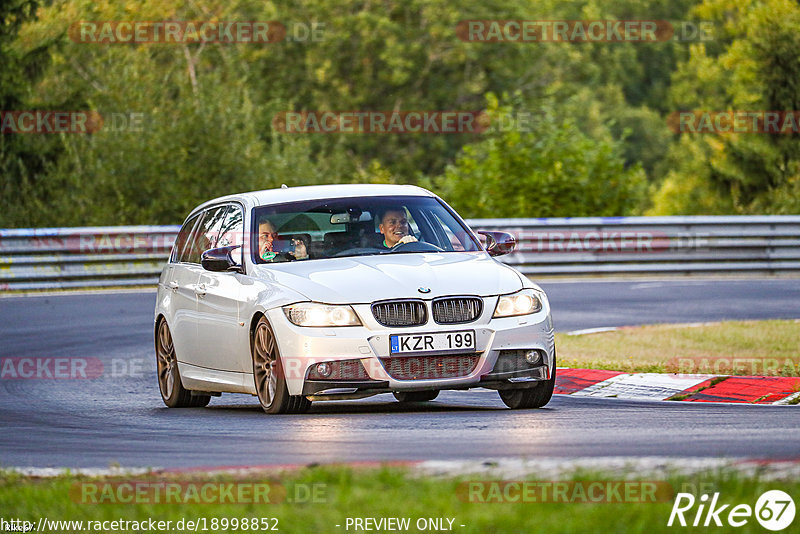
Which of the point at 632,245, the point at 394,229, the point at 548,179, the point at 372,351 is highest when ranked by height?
the point at 394,229

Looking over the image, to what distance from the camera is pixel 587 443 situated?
7.52 m

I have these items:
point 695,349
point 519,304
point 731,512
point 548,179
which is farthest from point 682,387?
point 548,179

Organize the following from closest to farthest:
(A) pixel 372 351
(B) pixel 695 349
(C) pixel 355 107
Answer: (A) pixel 372 351 → (B) pixel 695 349 → (C) pixel 355 107

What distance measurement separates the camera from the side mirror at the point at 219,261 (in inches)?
413

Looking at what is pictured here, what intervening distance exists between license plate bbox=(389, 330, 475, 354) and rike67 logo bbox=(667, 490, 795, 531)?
12.7ft

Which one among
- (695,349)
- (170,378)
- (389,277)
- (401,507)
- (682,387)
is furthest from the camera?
(695,349)

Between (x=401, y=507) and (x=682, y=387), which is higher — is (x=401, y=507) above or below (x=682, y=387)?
above

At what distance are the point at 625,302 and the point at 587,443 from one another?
14.0 metres

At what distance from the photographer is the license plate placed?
9.31m

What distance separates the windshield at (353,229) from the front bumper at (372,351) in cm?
98

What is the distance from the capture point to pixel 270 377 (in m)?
9.83

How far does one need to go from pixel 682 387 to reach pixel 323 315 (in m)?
3.59

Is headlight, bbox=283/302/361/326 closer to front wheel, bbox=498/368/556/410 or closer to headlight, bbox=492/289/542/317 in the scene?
headlight, bbox=492/289/542/317

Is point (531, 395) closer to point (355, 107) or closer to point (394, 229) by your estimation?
point (394, 229)
